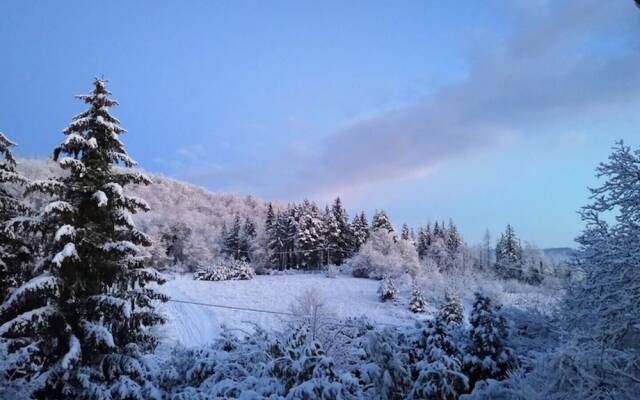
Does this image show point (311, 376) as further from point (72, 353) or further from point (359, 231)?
point (359, 231)

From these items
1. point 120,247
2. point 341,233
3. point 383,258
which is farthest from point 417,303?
point 120,247

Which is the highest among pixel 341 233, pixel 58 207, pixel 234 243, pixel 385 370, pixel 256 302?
pixel 341 233

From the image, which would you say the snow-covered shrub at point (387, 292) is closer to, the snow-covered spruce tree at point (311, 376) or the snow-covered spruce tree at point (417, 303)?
the snow-covered spruce tree at point (417, 303)

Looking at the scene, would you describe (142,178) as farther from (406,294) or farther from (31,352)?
(406,294)

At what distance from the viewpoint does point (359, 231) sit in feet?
204

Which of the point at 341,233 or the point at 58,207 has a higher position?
the point at 341,233

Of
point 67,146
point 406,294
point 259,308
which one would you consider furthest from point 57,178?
point 406,294

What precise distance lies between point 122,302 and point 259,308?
1011 inches

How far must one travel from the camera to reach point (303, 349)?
5.95 meters

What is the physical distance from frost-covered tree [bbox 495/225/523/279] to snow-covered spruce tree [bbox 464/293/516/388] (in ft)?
195

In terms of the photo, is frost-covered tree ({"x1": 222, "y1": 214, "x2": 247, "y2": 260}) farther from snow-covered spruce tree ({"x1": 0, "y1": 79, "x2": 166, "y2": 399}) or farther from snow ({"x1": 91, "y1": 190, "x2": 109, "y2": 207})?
snow ({"x1": 91, "y1": 190, "x2": 109, "y2": 207})

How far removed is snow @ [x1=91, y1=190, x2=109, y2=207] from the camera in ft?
31.7

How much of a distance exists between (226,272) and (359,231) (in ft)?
73.7

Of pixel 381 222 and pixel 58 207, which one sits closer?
pixel 58 207
